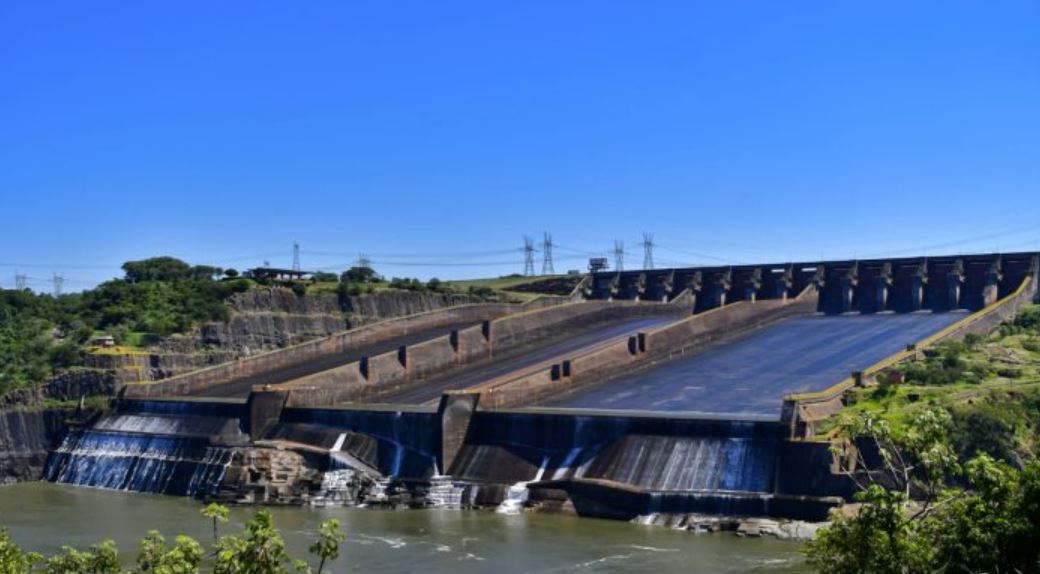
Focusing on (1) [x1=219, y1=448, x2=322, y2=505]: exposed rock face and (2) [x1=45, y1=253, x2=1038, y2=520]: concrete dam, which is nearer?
(2) [x1=45, y1=253, x2=1038, y2=520]: concrete dam

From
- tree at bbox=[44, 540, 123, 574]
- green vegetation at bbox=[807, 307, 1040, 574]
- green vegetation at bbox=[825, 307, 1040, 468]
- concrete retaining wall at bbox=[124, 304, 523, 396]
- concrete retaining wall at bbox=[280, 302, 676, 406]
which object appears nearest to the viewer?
green vegetation at bbox=[807, 307, 1040, 574]

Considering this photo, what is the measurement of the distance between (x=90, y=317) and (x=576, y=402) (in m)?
31.3

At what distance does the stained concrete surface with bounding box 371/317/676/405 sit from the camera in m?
56.2

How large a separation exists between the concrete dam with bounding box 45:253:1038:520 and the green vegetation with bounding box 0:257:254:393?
5.02 m

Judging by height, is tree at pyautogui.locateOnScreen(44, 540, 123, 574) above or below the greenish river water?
above

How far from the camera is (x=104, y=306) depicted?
68062 millimetres

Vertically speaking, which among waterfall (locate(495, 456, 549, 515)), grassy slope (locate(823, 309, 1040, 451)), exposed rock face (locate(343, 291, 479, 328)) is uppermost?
exposed rock face (locate(343, 291, 479, 328))

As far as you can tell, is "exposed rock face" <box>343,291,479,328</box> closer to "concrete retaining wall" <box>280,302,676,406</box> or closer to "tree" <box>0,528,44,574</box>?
"concrete retaining wall" <box>280,302,676,406</box>

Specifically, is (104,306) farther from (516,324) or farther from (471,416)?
(471,416)

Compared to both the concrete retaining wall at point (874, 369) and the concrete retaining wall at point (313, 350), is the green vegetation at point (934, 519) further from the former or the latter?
the concrete retaining wall at point (313, 350)

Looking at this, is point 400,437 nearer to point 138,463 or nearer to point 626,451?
point 626,451

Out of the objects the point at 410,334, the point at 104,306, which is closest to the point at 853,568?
the point at 410,334

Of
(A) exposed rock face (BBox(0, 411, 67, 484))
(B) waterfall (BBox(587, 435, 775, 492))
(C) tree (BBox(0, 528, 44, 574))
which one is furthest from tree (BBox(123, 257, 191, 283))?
(C) tree (BBox(0, 528, 44, 574))

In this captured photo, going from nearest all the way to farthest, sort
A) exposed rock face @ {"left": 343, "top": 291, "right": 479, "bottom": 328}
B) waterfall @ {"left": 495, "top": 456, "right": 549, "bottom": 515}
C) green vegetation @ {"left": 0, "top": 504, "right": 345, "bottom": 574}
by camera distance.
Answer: green vegetation @ {"left": 0, "top": 504, "right": 345, "bottom": 574}, waterfall @ {"left": 495, "top": 456, "right": 549, "bottom": 515}, exposed rock face @ {"left": 343, "top": 291, "right": 479, "bottom": 328}
